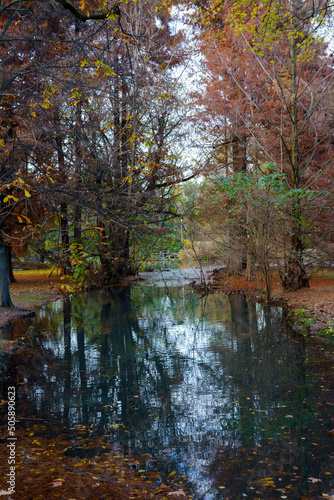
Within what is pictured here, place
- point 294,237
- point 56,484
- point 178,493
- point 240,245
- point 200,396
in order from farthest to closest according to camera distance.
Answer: point 240,245 < point 294,237 < point 200,396 < point 178,493 < point 56,484

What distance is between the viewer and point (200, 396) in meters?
6.43

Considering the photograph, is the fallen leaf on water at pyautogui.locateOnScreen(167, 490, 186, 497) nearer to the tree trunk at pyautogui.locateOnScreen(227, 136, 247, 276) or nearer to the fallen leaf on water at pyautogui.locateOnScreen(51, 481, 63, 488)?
the fallen leaf on water at pyautogui.locateOnScreen(51, 481, 63, 488)

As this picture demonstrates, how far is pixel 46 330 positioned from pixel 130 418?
22.0ft

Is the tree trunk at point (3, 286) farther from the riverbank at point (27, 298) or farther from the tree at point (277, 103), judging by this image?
the tree at point (277, 103)

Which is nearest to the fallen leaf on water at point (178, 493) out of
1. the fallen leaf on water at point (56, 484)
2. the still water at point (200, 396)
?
the still water at point (200, 396)

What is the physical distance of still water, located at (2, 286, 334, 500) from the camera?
4.32 meters

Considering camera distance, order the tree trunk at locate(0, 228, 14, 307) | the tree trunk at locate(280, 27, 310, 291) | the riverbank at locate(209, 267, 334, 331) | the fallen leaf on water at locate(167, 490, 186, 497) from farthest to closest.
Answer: the tree trunk at locate(280, 27, 310, 291)
the tree trunk at locate(0, 228, 14, 307)
the riverbank at locate(209, 267, 334, 331)
the fallen leaf on water at locate(167, 490, 186, 497)

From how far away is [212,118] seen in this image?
20.1m

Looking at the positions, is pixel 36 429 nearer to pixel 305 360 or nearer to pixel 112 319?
pixel 305 360

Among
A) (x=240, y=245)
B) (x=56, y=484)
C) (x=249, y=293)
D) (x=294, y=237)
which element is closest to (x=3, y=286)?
(x=240, y=245)

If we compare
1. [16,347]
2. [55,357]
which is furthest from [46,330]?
[55,357]

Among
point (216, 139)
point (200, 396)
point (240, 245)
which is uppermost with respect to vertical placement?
point (216, 139)

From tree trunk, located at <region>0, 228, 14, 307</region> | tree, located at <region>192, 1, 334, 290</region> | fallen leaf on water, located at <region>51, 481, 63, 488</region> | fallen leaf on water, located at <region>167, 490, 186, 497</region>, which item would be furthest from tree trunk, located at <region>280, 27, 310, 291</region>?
fallen leaf on water, located at <region>51, 481, 63, 488</region>

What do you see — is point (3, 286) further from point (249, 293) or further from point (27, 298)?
point (249, 293)
